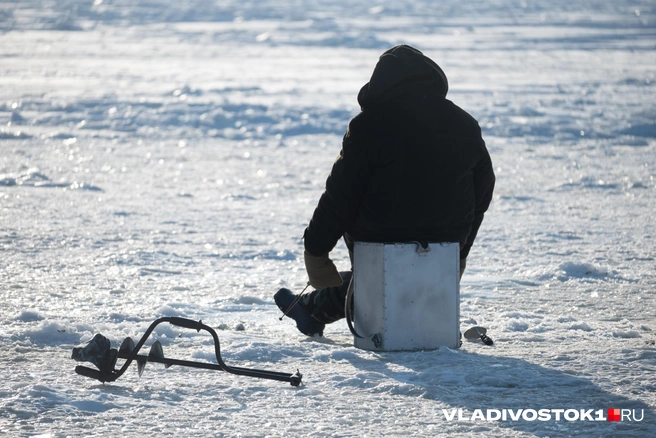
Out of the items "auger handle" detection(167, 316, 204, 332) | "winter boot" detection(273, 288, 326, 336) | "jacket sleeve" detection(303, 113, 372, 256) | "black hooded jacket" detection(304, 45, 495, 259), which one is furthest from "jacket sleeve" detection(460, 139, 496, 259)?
"auger handle" detection(167, 316, 204, 332)

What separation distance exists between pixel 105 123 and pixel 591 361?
432 inches

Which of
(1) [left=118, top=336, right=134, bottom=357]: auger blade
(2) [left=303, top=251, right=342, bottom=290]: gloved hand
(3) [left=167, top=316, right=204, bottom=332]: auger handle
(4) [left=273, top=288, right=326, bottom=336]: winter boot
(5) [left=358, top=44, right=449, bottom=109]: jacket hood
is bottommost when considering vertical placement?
(4) [left=273, top=288, right=326, bottom=336]: winter boot

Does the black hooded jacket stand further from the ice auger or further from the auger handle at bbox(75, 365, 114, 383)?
the auger handle at bbox(75, 365, 114, 383)

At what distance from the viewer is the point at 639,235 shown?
7.00m

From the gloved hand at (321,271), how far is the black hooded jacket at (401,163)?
0.07 metres

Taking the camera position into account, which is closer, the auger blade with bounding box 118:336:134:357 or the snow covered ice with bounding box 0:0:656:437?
the snow covered ice with bounding box 0:0:656:437

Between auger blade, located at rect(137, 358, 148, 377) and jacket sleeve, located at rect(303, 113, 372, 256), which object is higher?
jacket sleeve, located at rect(303, 113, 372, 256)

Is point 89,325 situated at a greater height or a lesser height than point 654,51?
lesser

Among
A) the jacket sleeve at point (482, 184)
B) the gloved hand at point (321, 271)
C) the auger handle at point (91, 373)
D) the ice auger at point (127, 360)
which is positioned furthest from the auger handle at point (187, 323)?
the jacket sleeve at point (482, 184)

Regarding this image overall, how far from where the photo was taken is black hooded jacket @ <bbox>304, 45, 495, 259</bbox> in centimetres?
369

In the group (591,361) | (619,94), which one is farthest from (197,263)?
(619,94)

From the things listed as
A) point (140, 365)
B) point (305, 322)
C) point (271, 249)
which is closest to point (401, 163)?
point (305, 322)

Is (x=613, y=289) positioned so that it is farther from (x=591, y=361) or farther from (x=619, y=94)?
(x=619, y=94)

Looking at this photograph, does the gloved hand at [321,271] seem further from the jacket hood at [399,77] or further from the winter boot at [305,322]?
the jacket hood at [399,77]
